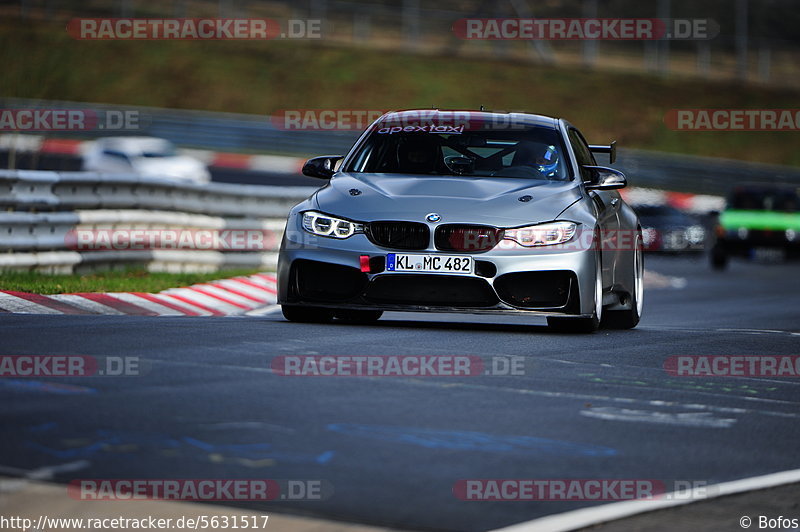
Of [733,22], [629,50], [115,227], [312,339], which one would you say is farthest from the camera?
[733,22]

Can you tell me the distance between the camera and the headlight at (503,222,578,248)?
32.3 feet

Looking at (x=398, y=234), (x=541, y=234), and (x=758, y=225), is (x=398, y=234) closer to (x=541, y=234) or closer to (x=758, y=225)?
(x=541, y=234)

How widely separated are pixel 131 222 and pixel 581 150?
6.66m

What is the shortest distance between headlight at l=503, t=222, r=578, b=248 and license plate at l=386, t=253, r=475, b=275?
1.04 feet

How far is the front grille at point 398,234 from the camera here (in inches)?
388

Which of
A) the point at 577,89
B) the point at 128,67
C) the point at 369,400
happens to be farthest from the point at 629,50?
the point at 369,400

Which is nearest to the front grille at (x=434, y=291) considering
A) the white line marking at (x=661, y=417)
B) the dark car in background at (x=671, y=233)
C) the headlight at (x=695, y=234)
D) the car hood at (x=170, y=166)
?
the white line marking at (x=661, y=417)

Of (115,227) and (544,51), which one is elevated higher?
(544,51)

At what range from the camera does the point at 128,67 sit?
47812 mm

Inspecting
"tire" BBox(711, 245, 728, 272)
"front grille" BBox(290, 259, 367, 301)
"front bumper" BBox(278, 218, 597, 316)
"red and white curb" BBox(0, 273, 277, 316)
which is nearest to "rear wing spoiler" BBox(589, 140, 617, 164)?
"front bumper" BBox(278, 218, 597, 316)

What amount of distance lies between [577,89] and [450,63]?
14.0 feet

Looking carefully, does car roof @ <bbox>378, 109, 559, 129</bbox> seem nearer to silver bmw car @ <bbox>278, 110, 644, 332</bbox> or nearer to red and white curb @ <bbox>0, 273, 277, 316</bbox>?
silver bmw car @ <bbox>278, 110, 644, 332</bbox>

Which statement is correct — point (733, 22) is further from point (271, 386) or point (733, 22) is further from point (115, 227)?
point (271, 386)

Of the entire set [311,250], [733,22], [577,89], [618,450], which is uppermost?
[733,22]
